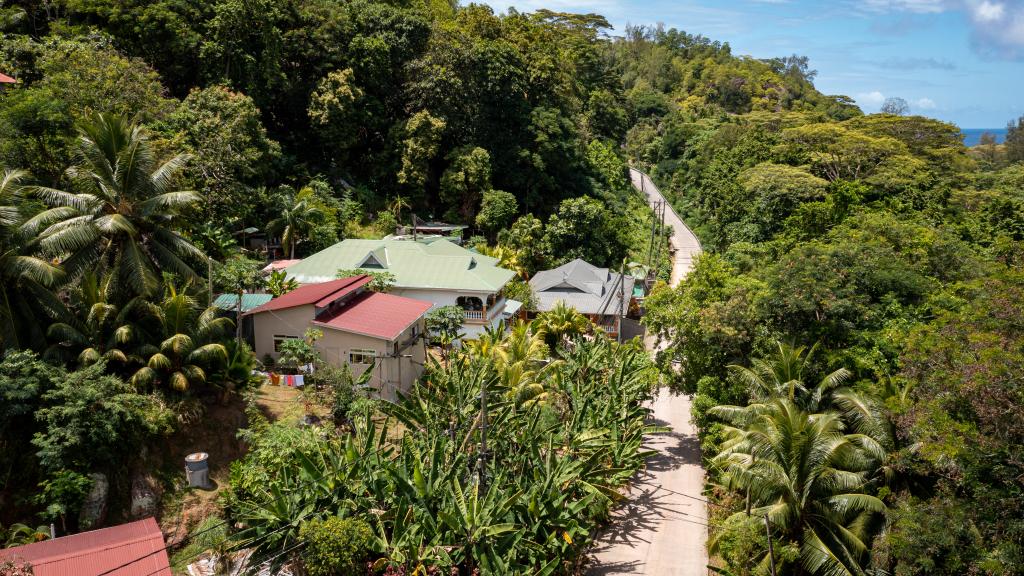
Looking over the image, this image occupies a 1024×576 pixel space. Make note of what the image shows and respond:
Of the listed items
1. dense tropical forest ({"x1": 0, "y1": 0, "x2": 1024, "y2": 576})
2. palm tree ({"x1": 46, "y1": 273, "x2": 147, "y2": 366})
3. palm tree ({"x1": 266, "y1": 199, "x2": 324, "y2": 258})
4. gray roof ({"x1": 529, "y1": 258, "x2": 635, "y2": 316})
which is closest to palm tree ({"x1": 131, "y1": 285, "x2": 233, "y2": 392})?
dense tropical forest ({"x1": 0, "y1": 0, "x2": 1024, "y2": 576})

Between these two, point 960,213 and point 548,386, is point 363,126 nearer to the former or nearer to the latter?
point 548,386

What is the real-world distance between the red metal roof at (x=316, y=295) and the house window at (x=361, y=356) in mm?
1937

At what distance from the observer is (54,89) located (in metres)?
25.7

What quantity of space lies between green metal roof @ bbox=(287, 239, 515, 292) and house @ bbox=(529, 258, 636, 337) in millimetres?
4913

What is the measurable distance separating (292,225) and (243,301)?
33.3 feet

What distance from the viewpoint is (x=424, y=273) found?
32.1 meters

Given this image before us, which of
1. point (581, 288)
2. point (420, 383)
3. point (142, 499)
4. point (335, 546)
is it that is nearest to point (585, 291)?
point (581, 288)

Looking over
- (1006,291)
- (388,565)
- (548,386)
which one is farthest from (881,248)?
(388,565)

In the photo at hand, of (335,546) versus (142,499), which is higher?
(335,546)

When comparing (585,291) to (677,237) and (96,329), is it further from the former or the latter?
(677,237)

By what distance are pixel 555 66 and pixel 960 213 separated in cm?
3079

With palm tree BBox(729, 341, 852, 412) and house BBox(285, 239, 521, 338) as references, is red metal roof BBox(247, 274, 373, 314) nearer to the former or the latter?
house BBox(285, 239, 521, 338)

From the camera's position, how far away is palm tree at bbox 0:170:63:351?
17.1m

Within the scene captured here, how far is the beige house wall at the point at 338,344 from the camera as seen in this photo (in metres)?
23.8
